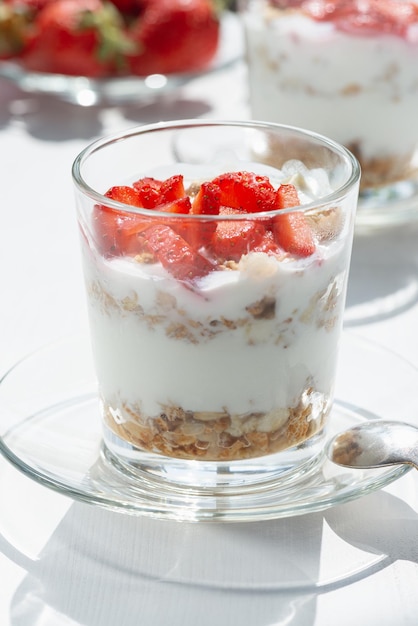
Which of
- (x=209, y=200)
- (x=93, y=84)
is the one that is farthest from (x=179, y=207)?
(x=93, y=84)

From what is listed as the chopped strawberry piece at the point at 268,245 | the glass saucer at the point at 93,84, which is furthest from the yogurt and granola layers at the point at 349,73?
the chopped strawberry piece at the point at 268,245

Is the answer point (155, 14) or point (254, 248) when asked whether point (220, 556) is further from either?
point (155, 14)

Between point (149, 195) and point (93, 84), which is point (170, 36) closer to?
point (93, 84)

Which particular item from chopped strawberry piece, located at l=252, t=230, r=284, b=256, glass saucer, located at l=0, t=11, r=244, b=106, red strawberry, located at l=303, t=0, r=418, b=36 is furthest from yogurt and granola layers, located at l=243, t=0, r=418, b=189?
chopped strawberry piece, located at l=252, t=230, r=284, b=256

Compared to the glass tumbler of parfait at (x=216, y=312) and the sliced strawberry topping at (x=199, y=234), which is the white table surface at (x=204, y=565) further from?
the sliced strawberry topping at (x=199, y=234)

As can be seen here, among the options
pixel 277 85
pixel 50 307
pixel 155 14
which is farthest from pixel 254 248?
pixel 155 14

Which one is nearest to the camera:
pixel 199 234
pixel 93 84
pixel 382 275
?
pixel 199 234

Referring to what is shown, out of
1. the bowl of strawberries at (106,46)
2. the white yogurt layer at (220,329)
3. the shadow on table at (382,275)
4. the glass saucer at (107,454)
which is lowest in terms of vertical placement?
the shadow on table at (382,275)
